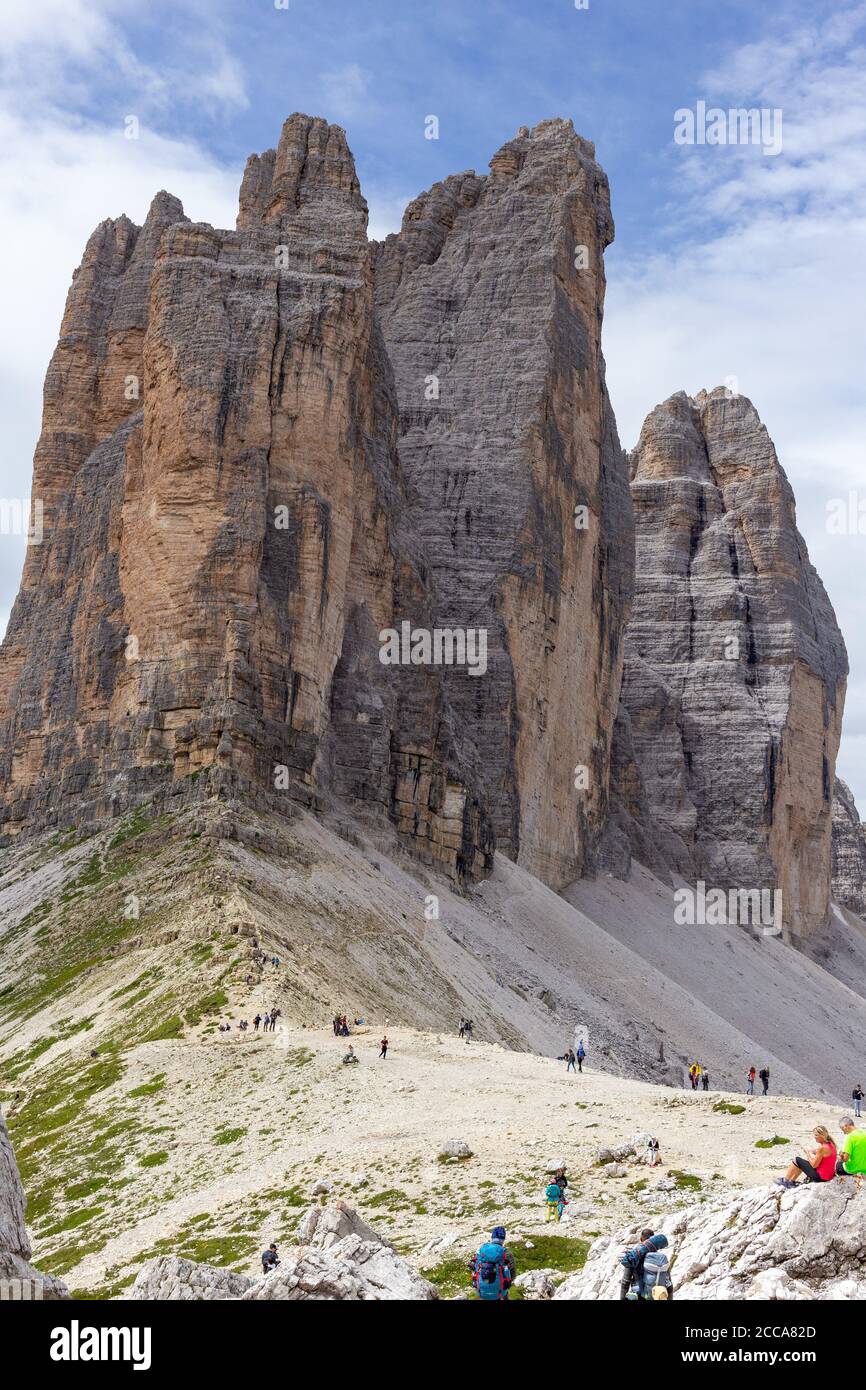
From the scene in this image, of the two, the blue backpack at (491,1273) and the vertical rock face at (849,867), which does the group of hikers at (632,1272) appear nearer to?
the blue backpack at (491,1273)

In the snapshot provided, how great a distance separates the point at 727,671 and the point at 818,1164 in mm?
138753

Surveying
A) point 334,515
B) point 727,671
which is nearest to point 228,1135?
point 334,515

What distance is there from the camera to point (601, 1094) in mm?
39250

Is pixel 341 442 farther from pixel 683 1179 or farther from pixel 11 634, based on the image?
pixel 683 1179

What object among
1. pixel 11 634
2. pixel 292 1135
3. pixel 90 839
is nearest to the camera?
pixel 292 1135

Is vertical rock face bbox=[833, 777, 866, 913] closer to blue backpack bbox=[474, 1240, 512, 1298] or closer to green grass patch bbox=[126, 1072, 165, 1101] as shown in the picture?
green grass patch bbox=[126, 1072, 165, 1101]

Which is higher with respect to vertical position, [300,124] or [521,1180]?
[300,124]

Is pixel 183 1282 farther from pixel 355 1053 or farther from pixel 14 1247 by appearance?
pixel 355 1053

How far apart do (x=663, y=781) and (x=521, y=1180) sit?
12265cm

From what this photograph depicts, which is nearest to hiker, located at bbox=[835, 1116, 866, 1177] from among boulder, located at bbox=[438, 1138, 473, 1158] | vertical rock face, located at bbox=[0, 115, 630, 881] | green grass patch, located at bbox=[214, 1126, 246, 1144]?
boulder, located at bbox=[438, 1138, 473, 1158]

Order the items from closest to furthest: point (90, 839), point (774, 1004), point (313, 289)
Answer: 1. point (90, 839)
2. point (313, 289)
3. point (774, 1004)

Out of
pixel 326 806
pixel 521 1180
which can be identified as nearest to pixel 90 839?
pixel 326 806

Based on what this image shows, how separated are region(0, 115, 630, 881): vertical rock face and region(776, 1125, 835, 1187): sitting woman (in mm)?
56708

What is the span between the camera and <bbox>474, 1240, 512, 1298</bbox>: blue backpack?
1917 centimetres
